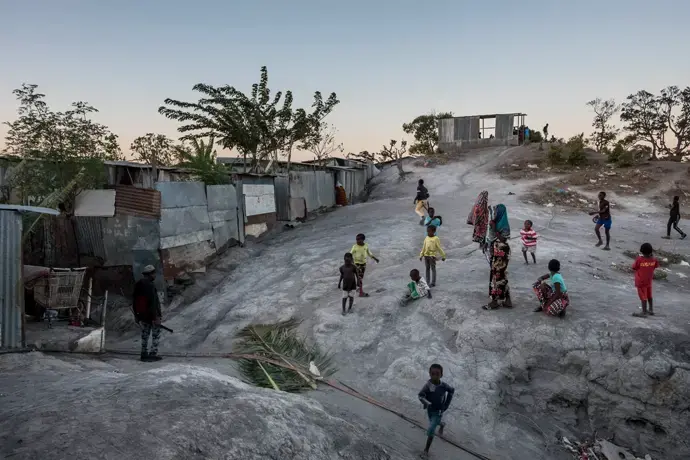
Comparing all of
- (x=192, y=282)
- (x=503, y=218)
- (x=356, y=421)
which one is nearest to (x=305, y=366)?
(x=356, y=421)

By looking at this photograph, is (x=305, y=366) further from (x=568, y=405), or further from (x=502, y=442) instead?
(x=568, y=405)

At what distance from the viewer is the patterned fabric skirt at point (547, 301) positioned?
6.63 meters

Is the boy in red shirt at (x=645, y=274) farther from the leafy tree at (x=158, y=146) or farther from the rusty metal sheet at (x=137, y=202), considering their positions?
the leafy tree at (x=158, y=146)

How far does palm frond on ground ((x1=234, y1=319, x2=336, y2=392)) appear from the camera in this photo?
5.93m

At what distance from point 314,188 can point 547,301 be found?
12.8 m

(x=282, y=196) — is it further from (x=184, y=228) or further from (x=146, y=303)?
(x=146, y=303)

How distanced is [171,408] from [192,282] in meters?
7.67

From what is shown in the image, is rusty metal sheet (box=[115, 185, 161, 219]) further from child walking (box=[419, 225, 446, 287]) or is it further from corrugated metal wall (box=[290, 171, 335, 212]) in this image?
corrugated metal wall (box=[290, 171, 335, 212])

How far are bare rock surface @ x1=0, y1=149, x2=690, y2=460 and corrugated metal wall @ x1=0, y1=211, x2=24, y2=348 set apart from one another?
1.41m

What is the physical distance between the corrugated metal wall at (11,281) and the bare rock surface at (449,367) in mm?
1408

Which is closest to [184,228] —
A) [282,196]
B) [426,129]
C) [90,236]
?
[90,236]

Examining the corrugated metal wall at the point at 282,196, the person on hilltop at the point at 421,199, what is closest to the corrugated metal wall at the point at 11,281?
the corrugated metal wall at the point at 282,196

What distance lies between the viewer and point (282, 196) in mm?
16281

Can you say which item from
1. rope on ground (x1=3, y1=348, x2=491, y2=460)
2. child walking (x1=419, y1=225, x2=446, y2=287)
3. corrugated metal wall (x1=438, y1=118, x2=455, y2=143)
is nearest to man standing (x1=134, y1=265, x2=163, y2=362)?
rope on ground (x1=3, y1=348, x2=491, y2=460)
